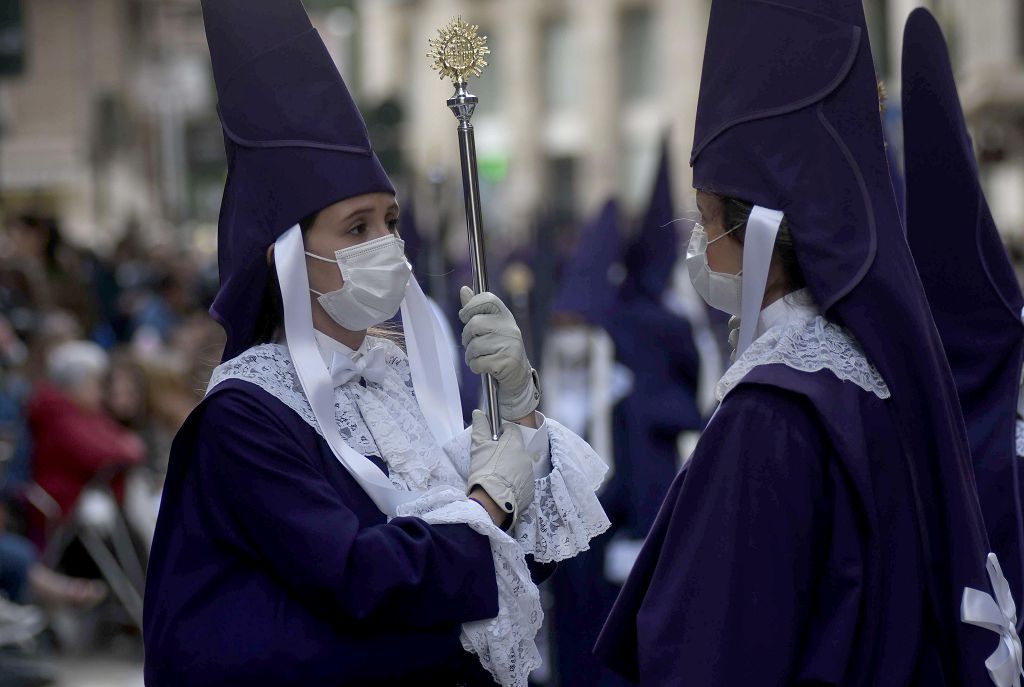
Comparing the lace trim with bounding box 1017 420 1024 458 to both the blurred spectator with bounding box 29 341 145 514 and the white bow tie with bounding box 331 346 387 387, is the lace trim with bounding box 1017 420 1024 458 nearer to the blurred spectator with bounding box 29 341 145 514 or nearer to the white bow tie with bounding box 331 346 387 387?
the white bow tie with bounding box 331 346 387 387

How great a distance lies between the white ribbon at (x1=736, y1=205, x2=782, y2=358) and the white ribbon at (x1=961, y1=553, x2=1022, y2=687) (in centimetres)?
61

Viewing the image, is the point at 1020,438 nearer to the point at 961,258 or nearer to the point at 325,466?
the point at 961,258

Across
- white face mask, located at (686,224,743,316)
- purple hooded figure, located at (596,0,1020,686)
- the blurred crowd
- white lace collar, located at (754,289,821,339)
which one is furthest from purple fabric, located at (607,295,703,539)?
purple hooded figure, located at (596,0,1020,686)

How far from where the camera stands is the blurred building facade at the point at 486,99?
27.4 meters

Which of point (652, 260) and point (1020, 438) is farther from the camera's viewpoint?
point (652, 260)

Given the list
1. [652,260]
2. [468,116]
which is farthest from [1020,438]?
[652,260]

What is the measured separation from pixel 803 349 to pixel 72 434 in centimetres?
631

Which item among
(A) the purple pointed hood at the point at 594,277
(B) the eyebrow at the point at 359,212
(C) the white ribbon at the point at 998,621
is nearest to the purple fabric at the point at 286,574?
(B) the eyebrow at the point at 359,212

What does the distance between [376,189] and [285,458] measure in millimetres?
589

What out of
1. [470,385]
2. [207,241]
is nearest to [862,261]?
[470,385]

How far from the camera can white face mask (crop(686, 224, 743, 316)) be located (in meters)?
3.15

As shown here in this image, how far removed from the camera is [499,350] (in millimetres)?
3260

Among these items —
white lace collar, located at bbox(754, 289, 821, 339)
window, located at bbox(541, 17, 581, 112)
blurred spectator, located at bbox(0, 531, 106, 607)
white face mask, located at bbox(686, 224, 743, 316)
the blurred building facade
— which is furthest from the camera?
window, located at bbox(541, 17, 581, 112)

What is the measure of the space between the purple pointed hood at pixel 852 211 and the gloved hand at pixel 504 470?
65cm
